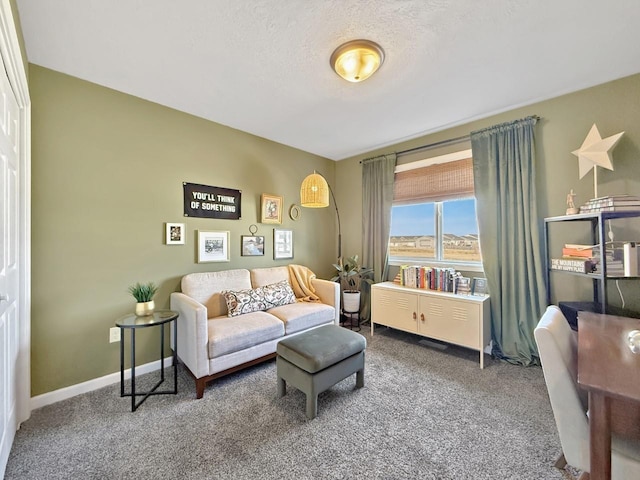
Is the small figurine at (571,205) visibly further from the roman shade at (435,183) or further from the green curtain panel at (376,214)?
the green curtain panel at (376,214)

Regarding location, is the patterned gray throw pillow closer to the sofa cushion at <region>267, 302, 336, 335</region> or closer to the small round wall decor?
the sofa cushion at <region>267, 302, 336, 335</region>

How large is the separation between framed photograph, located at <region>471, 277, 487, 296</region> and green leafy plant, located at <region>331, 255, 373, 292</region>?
1.27 metres

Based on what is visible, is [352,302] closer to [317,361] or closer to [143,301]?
[317,361]

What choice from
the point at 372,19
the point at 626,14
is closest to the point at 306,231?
the point at 372,19

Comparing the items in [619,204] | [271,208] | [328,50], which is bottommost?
[619,204]

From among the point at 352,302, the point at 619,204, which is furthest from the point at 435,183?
the point at 352,302

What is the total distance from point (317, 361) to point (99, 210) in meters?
2.17

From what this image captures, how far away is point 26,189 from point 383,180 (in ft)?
11.3

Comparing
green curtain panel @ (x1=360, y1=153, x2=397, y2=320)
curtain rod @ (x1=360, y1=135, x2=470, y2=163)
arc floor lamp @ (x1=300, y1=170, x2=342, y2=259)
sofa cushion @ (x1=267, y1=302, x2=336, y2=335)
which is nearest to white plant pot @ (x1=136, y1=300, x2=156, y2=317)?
sofa cushion @ (x1=267, y1=302, x2=336, y2=335)

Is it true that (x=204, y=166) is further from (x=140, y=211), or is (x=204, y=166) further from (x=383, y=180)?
(x=383, y=180)

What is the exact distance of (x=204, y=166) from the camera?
281cm

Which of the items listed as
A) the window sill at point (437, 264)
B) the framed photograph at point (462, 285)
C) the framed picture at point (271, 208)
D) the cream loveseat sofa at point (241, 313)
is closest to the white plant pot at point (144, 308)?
the cream loveseat sofa at point (241, 313)

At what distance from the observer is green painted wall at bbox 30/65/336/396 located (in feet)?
6.42

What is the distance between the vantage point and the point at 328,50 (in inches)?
70.5
